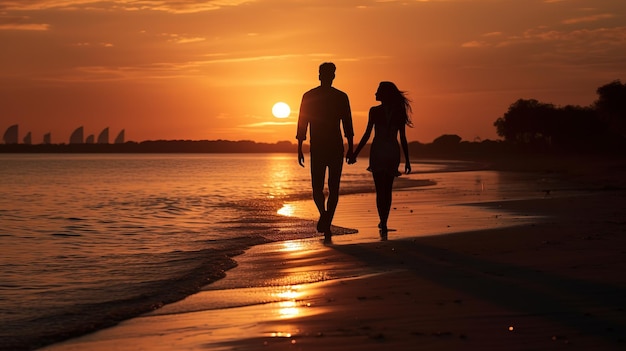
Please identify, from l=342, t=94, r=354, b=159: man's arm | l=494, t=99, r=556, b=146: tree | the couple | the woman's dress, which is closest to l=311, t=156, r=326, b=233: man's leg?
the couple

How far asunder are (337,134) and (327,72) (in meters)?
0.97

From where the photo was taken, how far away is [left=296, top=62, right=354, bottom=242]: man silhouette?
1246cm

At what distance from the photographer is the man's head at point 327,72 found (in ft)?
41.0

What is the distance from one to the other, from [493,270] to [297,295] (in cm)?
220

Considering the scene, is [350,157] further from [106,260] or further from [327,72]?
[106,260]

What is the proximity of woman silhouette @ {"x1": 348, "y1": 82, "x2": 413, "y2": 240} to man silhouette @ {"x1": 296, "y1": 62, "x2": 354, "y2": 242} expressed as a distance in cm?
36

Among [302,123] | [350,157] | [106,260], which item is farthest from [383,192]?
[106,260]

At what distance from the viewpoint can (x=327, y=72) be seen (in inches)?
493

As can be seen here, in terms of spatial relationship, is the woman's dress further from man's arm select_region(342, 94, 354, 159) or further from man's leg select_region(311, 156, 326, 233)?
man's leg select_region(311, 156, 326, 233)

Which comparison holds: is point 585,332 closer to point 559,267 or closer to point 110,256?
point 559,267

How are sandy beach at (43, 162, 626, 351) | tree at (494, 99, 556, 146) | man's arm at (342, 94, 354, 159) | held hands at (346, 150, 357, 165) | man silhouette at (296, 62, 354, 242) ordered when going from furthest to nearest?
1. tree at (494, 99, 556, 146)
2. held hands at (346, 150, 357, 165)
3. man's arm at (342, 94, 354, 159)
4. man silhouette at (296, 62, 354, 242)
5. sandy beach at (43, 162, 626, 351)

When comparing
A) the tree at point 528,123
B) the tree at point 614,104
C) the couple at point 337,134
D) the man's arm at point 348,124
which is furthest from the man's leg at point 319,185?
the tree at point 528,123

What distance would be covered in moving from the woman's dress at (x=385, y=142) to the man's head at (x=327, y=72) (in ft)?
2.77

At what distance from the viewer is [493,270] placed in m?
8.39
